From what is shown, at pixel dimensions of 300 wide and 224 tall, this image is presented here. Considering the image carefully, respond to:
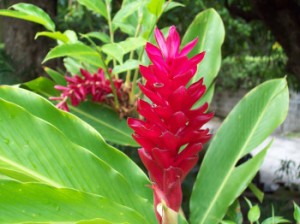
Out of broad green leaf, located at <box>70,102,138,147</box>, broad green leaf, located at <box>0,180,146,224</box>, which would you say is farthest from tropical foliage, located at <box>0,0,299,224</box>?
broad green leaf, located at <box>70,102,138,147</box>

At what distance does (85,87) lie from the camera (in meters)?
1.22

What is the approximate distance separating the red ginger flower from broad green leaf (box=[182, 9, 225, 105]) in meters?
0.45

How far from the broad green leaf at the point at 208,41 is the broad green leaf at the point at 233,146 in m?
0.13

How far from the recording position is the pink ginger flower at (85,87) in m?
1.20

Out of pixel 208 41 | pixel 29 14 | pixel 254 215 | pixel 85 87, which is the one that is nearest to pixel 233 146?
pixel 254 215

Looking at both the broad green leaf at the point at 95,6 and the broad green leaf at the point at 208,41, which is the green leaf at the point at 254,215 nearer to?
the broad green leaf at the point at 208,41

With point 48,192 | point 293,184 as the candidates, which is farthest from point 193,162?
point 293,184

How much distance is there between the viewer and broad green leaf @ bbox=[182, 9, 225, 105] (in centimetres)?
115

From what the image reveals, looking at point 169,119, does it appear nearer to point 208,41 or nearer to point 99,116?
point 208,41

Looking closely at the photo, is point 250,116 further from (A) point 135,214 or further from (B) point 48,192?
(B) point 48,192

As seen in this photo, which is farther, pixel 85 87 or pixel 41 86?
pixel 41 86

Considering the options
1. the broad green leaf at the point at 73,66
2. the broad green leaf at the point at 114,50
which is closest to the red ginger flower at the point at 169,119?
the broad green leaf at the point at 114,50

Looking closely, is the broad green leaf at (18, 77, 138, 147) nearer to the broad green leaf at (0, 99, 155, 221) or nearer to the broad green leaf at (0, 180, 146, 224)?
the broad green leaf at (0, 99, 155, 221)

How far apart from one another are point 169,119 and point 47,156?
0.21m
